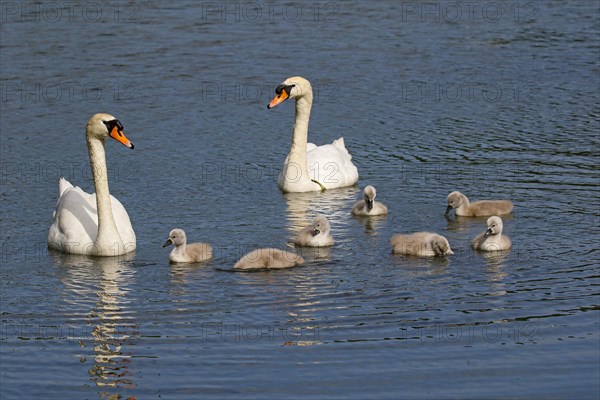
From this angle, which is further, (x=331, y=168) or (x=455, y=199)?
(x=331, y=168)

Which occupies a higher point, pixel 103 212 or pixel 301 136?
pixel 301 136

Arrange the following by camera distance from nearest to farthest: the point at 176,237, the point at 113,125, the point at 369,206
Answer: the point at 176,237, the point at 113,125, the point at 369,206

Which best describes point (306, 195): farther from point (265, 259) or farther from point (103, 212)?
point (265, 259)

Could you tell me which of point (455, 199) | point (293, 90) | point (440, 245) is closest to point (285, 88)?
point (293, 90)

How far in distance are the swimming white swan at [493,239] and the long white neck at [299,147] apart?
3.65 metres

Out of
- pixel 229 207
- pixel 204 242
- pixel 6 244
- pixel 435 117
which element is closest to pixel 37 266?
pixel 6 244

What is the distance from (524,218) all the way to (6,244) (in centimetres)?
566

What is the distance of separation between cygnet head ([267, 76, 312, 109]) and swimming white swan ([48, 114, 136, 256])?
3.42 m

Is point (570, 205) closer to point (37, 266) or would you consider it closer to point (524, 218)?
point (524, 218)

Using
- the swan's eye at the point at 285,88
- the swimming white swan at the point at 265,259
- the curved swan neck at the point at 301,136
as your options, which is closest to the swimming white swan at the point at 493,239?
the swimming white swan at the point at 265,259

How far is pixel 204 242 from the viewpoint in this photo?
14.6 m

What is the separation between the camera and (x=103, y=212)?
1449 cm

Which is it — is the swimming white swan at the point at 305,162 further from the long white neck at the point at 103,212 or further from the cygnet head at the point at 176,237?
the cygnet head at the point at 176,237

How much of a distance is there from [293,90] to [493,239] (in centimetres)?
468
